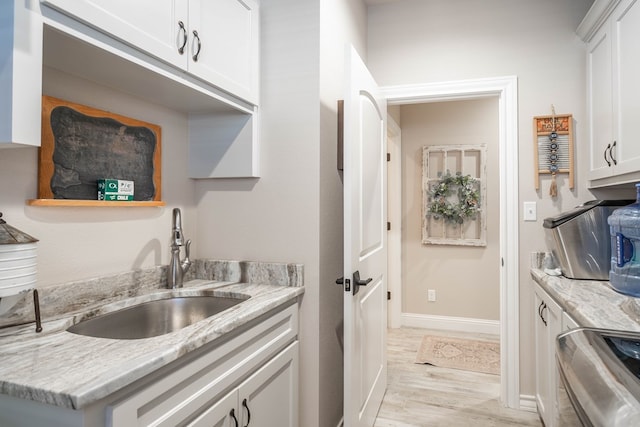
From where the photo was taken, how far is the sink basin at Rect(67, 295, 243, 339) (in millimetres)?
1329

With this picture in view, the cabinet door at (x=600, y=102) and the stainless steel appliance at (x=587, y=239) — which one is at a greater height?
the cabinet door at (x=600, y=102)

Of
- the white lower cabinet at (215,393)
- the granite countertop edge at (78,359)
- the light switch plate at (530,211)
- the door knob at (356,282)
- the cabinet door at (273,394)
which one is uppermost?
the light switch plate at (530,211)

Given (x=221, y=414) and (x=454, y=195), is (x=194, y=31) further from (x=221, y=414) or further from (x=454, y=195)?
(x=454, y=195)

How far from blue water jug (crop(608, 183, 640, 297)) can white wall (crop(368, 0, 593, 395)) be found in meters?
0.63

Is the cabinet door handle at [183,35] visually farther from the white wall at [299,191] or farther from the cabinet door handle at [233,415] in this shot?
the cabinet door handle at [233,415]

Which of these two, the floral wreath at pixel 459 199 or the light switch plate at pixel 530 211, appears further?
the floral wreath at pixel 459 199

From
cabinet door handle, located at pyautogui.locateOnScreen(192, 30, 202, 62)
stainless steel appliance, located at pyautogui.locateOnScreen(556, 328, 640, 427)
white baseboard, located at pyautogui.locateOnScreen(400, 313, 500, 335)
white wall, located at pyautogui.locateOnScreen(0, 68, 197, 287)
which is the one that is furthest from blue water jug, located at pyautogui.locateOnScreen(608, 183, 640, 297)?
white baseboard, located at pyautogui.locateOnScreen(400, 313, 500, 335)

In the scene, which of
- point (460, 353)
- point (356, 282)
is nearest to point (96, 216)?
point (356, 282)

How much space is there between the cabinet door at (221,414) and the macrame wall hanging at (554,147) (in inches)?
83.0

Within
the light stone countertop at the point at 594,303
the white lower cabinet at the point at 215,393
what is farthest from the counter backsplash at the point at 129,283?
the light stone countertop at the point at 594,303

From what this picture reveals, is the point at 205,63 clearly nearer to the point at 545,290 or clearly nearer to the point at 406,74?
the point at 406,74

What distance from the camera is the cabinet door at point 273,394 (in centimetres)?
136

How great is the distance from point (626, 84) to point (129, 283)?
2.37m

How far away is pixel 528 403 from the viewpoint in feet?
7.84
